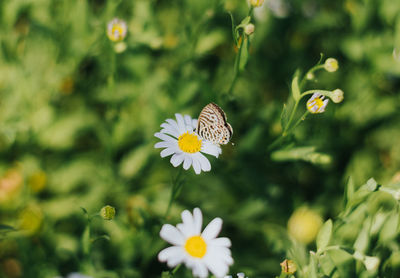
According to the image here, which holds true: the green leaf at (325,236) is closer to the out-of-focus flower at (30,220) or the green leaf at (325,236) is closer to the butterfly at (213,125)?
the butterfly at (213,125)

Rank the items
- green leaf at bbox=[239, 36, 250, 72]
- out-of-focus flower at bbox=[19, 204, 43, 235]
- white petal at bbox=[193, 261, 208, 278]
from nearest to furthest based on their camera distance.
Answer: white petal at bbox=[193, 261, 208, 278], green leaf at bbox=[239, 36, 250, 72], out-of-focus flower at bbox=[19, 204, 43, 235]

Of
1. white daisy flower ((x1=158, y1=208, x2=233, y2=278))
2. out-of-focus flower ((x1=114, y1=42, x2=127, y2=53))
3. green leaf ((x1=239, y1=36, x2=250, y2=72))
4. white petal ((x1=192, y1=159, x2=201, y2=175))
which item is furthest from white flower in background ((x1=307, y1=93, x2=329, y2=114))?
out-of-focus flower ((x1=114, y1=42, x2=127, y2=53))

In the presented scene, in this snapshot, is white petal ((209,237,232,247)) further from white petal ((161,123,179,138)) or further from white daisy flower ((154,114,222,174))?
white petal ((161,123,179,138))

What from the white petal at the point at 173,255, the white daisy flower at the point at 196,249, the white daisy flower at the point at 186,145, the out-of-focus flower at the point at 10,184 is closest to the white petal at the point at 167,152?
the white daisy flower at the point at 186,145

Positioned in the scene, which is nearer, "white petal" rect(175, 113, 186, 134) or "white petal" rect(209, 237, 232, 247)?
"white petal" rect(209, 237, 232, 247)

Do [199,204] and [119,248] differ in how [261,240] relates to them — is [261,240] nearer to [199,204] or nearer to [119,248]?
[199,204]

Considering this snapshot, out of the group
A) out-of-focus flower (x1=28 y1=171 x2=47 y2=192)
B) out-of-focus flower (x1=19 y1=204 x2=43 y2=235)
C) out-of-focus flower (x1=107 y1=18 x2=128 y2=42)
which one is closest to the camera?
out-of-focus flower (x1=107 y1=18 x2=128 y2=42)

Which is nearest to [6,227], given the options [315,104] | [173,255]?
[173,255]

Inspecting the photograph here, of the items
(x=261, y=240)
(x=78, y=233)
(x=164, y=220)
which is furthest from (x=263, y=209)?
(x=78, y=233)
